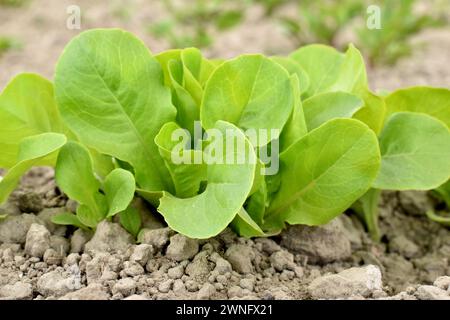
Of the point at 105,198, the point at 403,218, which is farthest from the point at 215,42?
the point at 105,198

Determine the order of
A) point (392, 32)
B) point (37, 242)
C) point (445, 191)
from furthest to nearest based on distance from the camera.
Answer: point (392, 32) → point (445, 191) → point (37, 242)

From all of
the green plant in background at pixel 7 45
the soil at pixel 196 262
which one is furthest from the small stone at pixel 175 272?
the green plant in background at pixel 7 45

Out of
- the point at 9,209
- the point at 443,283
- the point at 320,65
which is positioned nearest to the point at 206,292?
the point at 443,283

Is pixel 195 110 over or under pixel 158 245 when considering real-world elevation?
over

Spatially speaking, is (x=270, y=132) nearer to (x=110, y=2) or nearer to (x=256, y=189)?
(x=256, y=189)

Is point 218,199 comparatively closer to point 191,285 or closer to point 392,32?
point 191,285

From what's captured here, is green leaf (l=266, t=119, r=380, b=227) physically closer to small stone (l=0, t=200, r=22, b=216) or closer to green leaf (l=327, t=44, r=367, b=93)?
green leaf (l=327, t=44, r=367, b=93)
